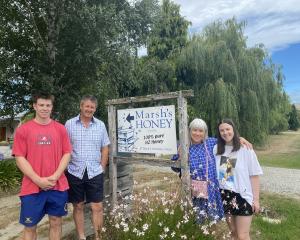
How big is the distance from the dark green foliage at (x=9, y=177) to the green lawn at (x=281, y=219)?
19.8 feet

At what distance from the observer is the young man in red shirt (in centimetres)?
358

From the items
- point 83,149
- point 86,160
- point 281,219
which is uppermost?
point 83,149

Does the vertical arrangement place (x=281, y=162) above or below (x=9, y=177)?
below

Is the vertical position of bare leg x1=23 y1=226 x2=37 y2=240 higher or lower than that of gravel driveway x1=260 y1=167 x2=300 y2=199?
higher

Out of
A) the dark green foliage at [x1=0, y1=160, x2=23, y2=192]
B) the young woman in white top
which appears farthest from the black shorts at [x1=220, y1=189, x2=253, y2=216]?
the dark green foliage at [x1=0, y1=160, x2=23, y2=192]

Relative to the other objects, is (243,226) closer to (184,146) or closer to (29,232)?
(184,146)

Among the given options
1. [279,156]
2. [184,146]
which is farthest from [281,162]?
[184,146]

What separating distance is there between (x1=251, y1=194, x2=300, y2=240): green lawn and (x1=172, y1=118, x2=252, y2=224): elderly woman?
65.7 inches

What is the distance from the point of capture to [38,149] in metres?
3.60

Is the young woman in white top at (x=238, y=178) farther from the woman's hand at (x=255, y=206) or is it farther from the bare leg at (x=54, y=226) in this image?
the bare leg at (x=54, y=226)

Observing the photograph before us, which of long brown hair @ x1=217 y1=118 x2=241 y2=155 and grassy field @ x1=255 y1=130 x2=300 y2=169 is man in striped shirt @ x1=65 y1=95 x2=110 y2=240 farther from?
grassy field @ x1=255 y1=130 x2=300 y2=169

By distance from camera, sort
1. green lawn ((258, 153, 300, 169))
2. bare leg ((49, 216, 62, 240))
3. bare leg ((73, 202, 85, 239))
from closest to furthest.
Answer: bare leg ((49, 216, 62, 240)), bare leg ((73, 202, 85, 239)), green lawn ((258, 153, 300, 169))

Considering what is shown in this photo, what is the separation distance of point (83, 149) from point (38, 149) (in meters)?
0.62

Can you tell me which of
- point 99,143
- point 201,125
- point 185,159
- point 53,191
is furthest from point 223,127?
point 53,191
